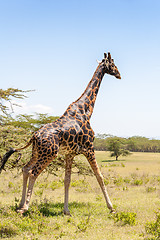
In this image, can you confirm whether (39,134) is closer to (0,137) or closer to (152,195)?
(0,137)

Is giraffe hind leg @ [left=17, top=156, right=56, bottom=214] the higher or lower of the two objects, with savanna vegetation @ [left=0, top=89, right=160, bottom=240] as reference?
higher

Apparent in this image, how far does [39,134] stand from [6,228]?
217 centimetres

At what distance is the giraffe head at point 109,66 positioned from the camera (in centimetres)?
782

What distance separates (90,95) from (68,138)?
1.67 m

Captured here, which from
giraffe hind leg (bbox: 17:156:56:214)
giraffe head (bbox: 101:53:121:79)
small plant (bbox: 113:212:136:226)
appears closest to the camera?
giraffe hind leg (bbox: 17:156:56:214)

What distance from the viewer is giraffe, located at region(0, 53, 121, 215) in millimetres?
6031

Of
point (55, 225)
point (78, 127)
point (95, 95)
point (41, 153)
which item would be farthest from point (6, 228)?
point (95, 95)

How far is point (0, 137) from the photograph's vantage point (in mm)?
7613

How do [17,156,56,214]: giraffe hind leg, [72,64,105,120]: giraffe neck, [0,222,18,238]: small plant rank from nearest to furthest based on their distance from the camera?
1. [0,222,18,238]: small plant
2. [17,156,56,214]: giraffe hind leg
3. [72,64,105,120]: giraffe neck

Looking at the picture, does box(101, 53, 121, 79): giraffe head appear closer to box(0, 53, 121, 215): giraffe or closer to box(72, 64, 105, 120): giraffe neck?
box(0, 53, 121, 215): giraffe

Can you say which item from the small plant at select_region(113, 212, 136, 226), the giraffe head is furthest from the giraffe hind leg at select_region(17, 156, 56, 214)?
the giraffe head

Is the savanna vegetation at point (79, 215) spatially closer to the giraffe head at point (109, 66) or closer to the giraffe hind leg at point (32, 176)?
the giraffe hind leg at point (32, 176)

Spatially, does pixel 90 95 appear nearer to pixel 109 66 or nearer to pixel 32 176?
pixel 109 66

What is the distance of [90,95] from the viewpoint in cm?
743
